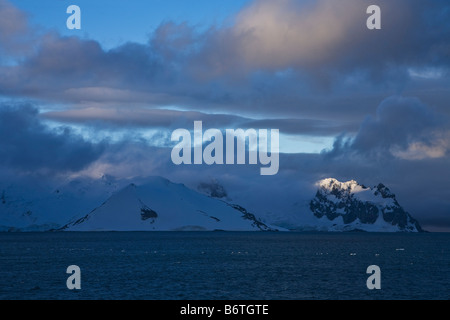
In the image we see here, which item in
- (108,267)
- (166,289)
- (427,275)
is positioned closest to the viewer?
(166,289)

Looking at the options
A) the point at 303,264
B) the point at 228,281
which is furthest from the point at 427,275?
the point at 228,281

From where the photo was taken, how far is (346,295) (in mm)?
94312

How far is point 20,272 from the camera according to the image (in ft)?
428

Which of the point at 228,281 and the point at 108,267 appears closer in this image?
the point at 228,281
